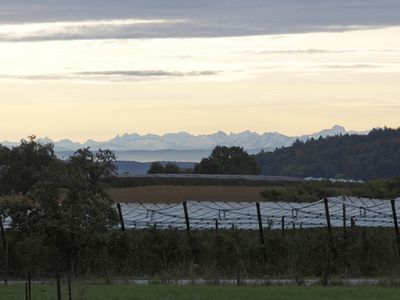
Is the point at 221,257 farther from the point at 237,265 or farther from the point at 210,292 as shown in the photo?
the point at 210,292

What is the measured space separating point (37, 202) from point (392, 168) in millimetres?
170158

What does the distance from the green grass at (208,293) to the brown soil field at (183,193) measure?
2479 inches

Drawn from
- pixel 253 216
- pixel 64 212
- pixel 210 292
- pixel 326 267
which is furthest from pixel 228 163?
pixel 64 212

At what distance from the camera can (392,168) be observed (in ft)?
600

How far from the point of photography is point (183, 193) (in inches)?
3831

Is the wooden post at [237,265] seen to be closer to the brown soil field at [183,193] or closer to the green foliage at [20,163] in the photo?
the brown soil field at [183,193]

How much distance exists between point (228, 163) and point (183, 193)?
57.2 metres

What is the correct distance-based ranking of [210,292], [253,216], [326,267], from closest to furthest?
[210,292], [326,267], [253,216]

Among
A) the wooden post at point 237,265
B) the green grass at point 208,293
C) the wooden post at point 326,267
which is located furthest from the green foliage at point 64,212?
the wooden post at point 326,267

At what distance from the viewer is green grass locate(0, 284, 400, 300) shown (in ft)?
68.6

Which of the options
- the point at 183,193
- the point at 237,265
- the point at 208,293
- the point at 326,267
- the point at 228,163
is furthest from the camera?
the point at 228,163

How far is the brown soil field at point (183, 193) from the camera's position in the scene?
3563 inches

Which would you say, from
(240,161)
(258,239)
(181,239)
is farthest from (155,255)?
(240,161)

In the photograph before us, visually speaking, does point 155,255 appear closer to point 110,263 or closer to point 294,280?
point 110,263
